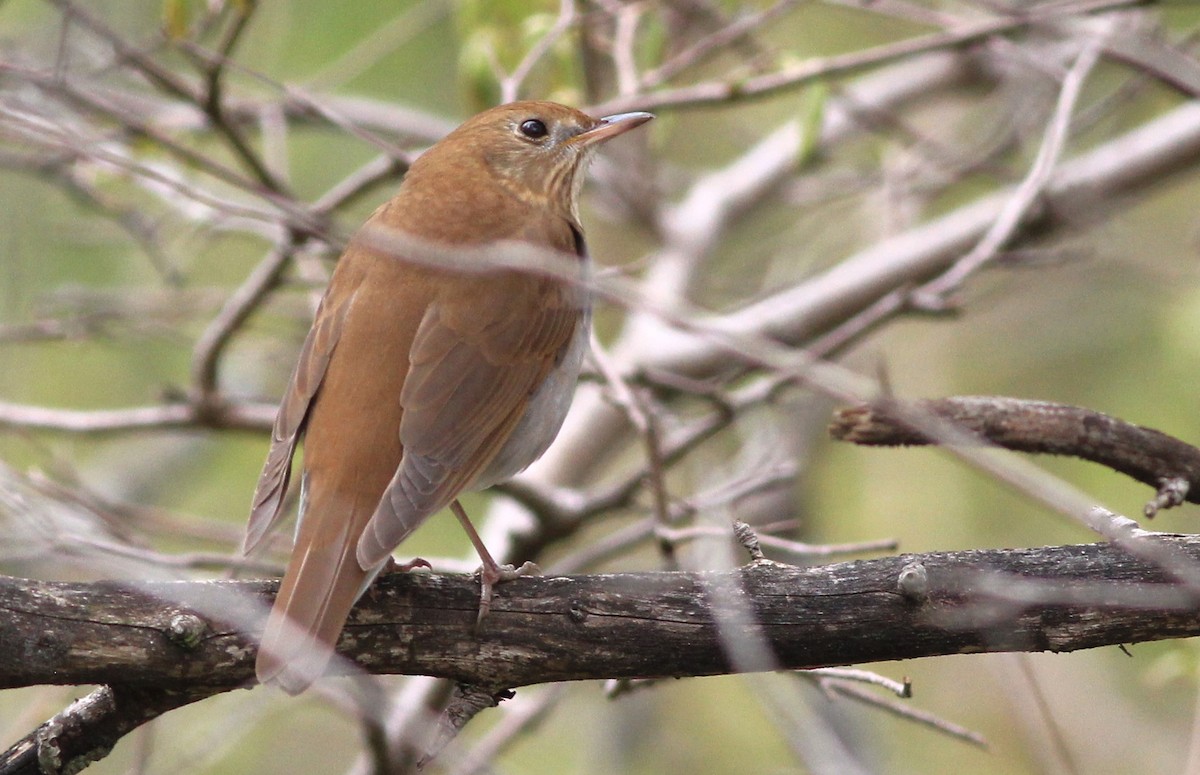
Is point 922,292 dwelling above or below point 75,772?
above

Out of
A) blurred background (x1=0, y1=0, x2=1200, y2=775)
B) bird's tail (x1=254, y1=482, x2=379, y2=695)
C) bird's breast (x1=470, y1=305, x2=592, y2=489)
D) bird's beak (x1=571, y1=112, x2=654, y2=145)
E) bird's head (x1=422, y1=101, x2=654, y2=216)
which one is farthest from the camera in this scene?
blurred background (x1=0, y1=0, x2=1200, y2=775)

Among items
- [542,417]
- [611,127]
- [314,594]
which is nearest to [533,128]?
[611,127]

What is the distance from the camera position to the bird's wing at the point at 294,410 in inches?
157

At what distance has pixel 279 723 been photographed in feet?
28.1

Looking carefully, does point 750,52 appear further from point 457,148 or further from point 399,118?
point 457,148

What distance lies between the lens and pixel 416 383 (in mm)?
4176

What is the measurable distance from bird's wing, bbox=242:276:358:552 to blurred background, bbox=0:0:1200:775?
0.40 meters

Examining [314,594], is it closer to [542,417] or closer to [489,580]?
[489,580]

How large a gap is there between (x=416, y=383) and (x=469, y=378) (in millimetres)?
185

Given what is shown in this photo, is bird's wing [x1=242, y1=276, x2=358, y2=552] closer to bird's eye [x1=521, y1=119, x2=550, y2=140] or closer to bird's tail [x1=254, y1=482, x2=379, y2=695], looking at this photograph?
bird's tail [x1=254, y1=482, x2=379, y2=695]

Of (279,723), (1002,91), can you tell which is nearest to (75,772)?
(279,723)

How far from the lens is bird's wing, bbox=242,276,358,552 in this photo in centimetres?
398

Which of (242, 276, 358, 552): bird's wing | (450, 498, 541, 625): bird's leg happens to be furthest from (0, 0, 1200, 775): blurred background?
(450, 498, 541, 625): bird's leg

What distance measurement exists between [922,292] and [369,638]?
3.31m
